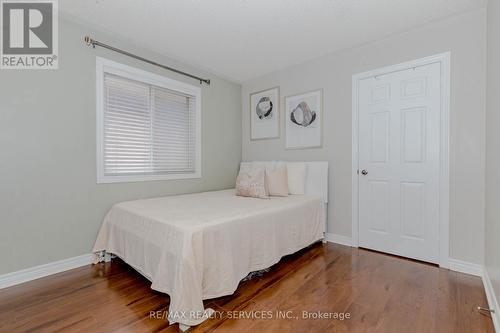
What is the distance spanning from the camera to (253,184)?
9.46 ft

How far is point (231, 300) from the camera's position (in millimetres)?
1784

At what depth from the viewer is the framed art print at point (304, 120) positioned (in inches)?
126

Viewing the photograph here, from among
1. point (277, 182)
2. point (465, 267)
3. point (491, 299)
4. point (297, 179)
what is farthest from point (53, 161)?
point (465, 267)

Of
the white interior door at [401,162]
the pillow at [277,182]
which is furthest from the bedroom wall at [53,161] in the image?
the white interior door at [401,162]

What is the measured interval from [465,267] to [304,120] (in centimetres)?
Result: 228

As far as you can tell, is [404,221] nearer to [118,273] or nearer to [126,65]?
[118,273]

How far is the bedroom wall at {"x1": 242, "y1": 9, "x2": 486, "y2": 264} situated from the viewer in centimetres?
216

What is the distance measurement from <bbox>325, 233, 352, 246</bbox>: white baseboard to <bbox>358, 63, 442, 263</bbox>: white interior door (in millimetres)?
151

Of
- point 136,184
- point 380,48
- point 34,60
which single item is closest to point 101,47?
point 34,60

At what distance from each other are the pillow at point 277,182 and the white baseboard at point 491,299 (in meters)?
1.88

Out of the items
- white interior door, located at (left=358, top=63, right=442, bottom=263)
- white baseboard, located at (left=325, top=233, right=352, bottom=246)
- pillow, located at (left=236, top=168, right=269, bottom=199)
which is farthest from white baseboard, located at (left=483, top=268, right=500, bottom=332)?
pillow, located at (left=236, top=168, right=269, bottom=199)

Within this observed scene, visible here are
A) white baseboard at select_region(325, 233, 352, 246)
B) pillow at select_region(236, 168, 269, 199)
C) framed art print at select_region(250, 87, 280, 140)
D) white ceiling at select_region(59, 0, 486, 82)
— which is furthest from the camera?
framed art print at select_region(250, 87, 280, 140)

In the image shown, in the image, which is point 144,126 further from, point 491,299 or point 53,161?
point 491,299

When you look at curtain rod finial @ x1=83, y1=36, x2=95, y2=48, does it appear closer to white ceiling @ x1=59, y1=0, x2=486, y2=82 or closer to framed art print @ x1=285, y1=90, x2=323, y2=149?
white ceiling @ x1=59, y1=0, x2=486, y2=82
